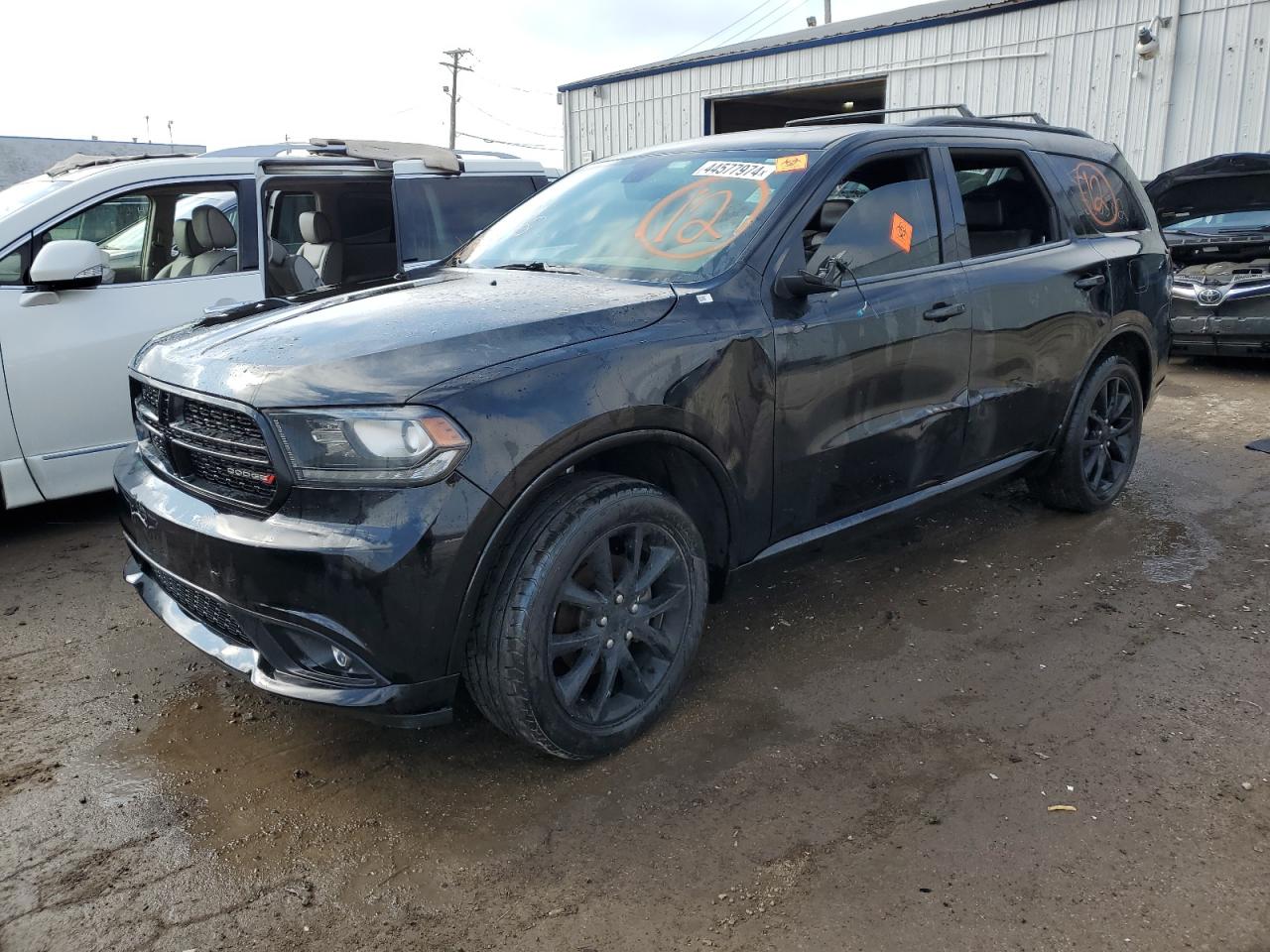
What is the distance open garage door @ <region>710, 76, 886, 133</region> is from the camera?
17688 millimetres

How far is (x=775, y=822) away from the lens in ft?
8.59

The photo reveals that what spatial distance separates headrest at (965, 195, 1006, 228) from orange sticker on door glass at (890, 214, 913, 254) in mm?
421

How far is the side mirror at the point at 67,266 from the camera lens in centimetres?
447

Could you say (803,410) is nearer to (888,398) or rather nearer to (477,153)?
(888,398)

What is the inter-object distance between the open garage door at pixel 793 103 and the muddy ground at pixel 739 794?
1457 cm

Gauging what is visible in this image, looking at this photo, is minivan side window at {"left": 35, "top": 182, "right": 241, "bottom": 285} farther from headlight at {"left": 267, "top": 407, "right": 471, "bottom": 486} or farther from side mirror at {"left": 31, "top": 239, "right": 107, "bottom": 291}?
headlight at {"left": 267, "top": 407, "right": 471, "bottom": 486}

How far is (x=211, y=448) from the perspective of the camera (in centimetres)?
265

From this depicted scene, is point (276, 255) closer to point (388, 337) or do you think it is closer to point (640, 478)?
point (388, 337)

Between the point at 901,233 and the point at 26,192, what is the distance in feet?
14.1

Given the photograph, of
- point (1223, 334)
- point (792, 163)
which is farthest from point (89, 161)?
point (1223, 334)

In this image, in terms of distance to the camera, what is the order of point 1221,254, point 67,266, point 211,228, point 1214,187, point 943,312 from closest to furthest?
point 943,312 → point 67,266 → point 211,228 → point 1221,254 → point 1214,187

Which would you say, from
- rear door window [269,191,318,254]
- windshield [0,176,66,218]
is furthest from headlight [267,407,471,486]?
rear door window [269,191,318,254]

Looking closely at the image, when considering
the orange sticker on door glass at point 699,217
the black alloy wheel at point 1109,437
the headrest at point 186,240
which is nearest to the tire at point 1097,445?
the black alloy wheel at point 1109,437

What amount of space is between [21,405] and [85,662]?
1.58 metres
